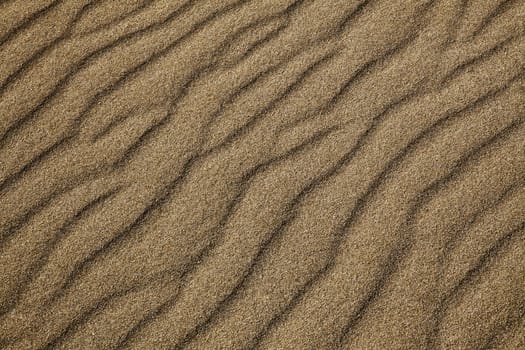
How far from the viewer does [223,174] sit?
215 cm

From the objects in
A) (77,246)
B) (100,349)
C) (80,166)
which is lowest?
(100,349)

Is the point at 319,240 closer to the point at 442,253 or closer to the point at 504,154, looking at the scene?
the point at 442,253

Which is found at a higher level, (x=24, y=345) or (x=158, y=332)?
(x=24, y=345)

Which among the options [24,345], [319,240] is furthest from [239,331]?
[24,345]

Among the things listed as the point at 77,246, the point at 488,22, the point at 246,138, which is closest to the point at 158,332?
the point at 77,246

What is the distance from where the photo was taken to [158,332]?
1918 millimetres

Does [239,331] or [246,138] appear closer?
[239,331]

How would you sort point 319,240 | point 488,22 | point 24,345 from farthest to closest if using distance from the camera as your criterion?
point 488,22 < point 319,240 < point 24,345

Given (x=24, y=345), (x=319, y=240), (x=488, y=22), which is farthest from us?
(x=488, y=22)

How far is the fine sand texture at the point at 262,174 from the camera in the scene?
193cm

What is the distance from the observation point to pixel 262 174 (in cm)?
214

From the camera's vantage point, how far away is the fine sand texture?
75.8 inches

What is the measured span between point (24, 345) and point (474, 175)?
1710mm

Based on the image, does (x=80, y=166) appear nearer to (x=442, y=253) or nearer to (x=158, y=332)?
(x=158, y=332)
